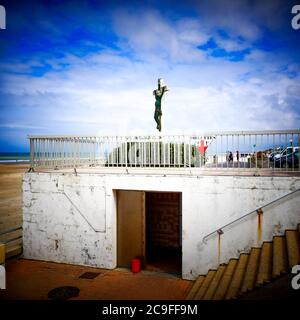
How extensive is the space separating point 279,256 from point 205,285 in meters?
1.97

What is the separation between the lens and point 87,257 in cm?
873

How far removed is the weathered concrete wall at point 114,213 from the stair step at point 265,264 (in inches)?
14.5

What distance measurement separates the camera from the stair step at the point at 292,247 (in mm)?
5375

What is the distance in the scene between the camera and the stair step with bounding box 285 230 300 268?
17.6ft

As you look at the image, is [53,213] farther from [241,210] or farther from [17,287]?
[241,210]

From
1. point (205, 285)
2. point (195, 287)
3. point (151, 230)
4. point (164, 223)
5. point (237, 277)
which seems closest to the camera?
point (237, 277)

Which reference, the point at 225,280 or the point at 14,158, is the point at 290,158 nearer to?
the point at 225,280

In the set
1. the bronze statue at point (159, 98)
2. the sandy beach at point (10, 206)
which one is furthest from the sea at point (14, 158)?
the bronze statue at point (159, 98)

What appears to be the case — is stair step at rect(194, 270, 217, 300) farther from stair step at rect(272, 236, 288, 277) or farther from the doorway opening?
stair step at rect(272, 236, 288, 277)

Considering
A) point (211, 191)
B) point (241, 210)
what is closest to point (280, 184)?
point (241, 210)

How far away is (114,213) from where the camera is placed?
28.4ft

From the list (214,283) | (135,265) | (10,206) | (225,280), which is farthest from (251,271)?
(10,206)

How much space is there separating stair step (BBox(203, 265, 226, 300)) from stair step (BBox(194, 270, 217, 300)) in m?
0.14
